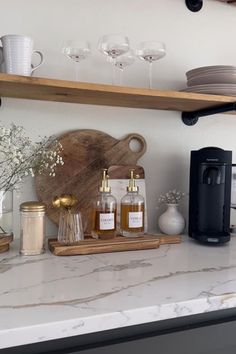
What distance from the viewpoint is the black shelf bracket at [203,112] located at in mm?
1275

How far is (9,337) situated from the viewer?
0.64 meters

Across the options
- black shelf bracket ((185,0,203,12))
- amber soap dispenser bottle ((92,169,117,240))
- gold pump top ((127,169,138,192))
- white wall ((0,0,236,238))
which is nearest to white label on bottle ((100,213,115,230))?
amber soap dispenser bottle ((92,169,117,240))

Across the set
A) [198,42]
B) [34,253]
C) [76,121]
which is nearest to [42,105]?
[76,121]

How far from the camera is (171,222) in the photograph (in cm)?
135

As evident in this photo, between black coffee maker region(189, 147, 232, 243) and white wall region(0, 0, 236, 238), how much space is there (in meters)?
0.21

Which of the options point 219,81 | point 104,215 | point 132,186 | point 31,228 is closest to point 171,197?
point 132,186

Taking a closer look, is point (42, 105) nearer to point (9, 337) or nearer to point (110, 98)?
point (110, 98)

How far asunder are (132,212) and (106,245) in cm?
15

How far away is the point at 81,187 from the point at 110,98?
331mm

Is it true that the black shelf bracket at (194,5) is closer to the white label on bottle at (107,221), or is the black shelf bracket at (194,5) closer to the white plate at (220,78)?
the white plate at (220,78)

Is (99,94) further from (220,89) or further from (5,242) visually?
(5,242)

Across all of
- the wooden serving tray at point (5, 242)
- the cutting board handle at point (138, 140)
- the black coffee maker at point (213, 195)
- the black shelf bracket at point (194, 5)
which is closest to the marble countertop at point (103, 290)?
the wooden serving tray at point (5, 242)

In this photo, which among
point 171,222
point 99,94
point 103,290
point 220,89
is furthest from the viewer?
point 171,222

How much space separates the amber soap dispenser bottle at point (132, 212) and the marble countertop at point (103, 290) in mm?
111
